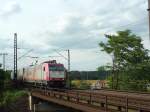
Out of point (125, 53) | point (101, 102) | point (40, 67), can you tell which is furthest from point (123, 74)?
point (101, 102)

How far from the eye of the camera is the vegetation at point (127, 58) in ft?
234

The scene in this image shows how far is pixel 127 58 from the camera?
73.2 meters

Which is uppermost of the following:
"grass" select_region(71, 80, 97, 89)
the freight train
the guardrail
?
the freight train

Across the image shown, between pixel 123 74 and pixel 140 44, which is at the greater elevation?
pixel 140 44

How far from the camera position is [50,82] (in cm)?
5397

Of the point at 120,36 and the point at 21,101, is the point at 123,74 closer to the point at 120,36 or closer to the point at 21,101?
the point at 120,36

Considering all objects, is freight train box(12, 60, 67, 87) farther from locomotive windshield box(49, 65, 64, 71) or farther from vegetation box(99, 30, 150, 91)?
vegetation box(99, 30, 150, 91)

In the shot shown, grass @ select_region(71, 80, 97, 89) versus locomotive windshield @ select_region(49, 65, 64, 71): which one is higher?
locomotive windshield @ select_region(49, 65, 64, 71)

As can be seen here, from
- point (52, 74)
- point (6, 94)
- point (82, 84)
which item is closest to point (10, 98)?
point (6, 94)

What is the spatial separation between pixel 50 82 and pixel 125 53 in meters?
22.8

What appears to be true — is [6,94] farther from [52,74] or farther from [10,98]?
[52,74]

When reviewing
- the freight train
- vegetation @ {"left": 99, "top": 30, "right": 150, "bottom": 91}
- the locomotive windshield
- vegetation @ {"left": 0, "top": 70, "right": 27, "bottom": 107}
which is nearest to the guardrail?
the freight train

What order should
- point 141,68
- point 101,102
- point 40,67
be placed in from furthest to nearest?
point 141,68
point 40,67
point 101,102

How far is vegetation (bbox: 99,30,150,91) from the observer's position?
234 feet
